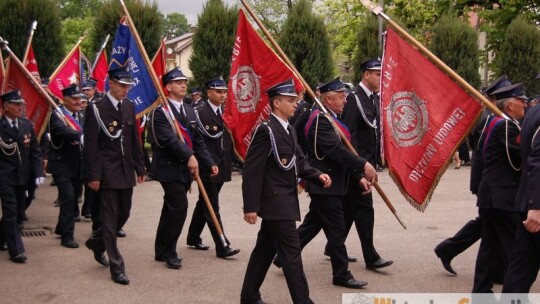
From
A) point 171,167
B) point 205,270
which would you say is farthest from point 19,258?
point 205,270

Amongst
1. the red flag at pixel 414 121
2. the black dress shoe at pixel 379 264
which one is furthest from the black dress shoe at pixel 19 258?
the red flag at pixel 414 121

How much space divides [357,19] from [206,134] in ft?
90.2

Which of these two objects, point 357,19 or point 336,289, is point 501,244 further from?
point 357,19

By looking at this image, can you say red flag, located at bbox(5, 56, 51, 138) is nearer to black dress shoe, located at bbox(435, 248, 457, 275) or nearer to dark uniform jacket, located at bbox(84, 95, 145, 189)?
dark uniform jacket, located at bbox(84, 95, 145, 189)

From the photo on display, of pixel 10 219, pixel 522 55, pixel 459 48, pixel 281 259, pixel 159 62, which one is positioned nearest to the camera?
pixel 281 259

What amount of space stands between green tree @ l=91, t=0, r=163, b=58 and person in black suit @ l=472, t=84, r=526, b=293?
12.2m

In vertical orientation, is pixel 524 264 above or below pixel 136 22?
below

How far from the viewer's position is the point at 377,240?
9.14 m

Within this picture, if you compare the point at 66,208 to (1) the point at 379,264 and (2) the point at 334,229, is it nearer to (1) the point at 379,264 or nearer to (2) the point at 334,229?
(2) the point at 334,229

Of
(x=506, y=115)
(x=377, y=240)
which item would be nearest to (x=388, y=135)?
(x=506, y=115)

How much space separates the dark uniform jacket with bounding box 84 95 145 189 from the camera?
7188 millimetres

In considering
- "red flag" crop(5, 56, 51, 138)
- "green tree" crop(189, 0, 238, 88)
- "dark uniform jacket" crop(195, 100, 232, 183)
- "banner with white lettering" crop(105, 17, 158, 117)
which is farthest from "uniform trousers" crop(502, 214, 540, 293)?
"green tree" crop(189, 0, 238, 88)

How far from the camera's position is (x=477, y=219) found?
736 centimetres

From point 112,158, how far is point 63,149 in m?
2.16
